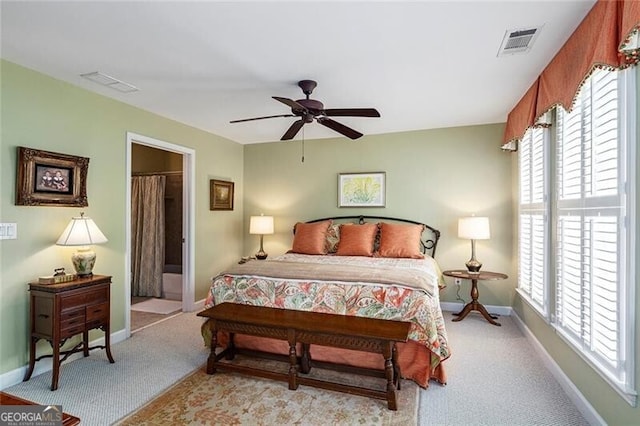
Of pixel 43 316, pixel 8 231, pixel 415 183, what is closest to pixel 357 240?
pixel 415 183

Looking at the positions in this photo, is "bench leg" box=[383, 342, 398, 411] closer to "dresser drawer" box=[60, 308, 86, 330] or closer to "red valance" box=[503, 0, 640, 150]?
"red valance" box=[503, 0, 640, 150]

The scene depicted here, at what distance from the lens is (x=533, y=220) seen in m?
3.45

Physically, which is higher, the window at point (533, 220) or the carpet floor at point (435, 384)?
the window at point (533, 220)

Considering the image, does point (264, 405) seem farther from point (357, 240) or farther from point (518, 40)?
point (518, 40)

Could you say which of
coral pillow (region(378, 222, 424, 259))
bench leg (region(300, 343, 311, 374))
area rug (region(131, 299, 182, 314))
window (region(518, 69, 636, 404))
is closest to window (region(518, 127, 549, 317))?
window (region(518, 69, 636, 404))

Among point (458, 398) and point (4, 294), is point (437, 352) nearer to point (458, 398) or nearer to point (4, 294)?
point (458, 398)

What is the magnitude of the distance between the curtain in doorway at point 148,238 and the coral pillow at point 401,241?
12.2 ft

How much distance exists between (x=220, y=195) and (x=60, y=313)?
2.83 meters

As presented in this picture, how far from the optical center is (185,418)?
7.22 ft

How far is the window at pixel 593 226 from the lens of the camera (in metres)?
1.76

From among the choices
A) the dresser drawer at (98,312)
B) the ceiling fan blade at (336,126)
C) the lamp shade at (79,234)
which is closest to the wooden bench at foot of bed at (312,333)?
the dresser drawer at (98,312)

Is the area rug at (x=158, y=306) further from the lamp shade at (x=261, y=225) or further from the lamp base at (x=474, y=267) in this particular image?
the lamp base at (x=474, y=267)

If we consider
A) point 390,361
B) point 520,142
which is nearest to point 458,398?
point 390,361

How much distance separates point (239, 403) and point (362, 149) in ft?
12.7
